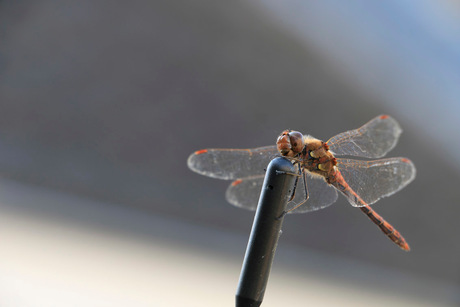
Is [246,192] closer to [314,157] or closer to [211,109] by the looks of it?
[314,157]

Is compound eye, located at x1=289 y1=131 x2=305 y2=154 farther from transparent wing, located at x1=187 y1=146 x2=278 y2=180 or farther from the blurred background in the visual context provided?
the blurred background

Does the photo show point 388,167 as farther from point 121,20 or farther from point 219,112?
point 121,20

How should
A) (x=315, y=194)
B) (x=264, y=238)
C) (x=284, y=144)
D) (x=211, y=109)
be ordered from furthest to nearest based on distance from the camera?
(x=211, y=109)
(x=315, y=194)
(x=284, y=144)
(x=264, y=238)

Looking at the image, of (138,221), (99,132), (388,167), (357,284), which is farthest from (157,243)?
(388,167)

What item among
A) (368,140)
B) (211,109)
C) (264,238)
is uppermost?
(211,109)

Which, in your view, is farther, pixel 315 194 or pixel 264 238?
pixel 315 194

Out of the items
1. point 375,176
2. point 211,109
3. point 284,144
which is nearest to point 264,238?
point 284,144

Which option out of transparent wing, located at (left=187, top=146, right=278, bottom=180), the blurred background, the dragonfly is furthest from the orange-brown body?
the blurred background
